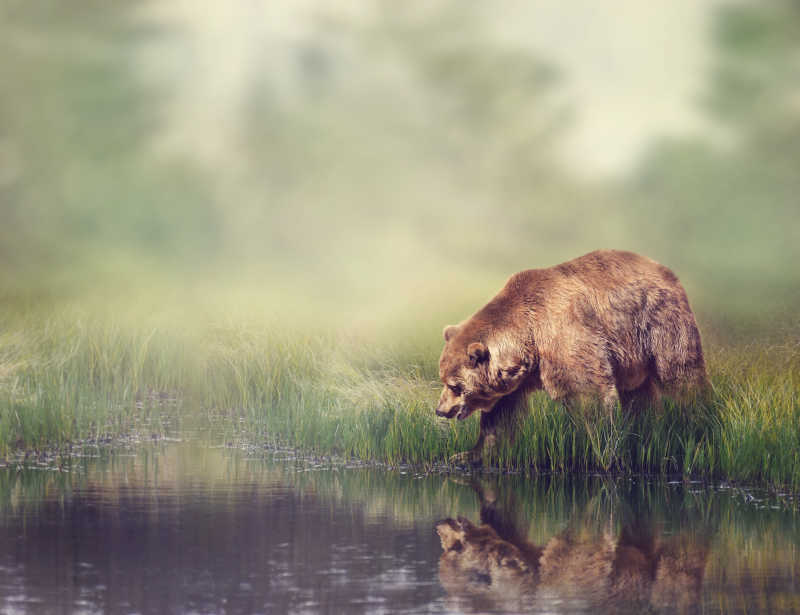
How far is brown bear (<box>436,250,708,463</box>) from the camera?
35.8 ft

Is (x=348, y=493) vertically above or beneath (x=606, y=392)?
beneath

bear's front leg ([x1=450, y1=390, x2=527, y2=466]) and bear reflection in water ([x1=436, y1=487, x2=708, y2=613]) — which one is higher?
bear's front leg ([x1=450, y1=390, x2=527, y2=466])

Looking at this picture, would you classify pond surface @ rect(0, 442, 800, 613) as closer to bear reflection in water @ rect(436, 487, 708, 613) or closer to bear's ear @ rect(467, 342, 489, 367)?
bear reflection in water @ rect(436, 487, 708, 613)

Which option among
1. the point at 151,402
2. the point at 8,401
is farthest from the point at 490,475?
the point at 151,402

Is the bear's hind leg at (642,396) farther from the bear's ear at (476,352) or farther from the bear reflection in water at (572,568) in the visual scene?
the bear reflection in water at (572,568)

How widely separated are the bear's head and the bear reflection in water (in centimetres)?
234

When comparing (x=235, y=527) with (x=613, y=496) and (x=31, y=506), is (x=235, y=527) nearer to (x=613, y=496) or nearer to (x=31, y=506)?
(x=31, y=506)

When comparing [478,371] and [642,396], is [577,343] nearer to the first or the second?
[478,371]

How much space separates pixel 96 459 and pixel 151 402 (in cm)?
497

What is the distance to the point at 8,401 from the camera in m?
12.4

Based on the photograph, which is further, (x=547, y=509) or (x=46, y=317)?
(x=46, y=317)

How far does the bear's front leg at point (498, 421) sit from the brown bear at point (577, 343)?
0.03 ft

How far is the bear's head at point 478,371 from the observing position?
10828 mm

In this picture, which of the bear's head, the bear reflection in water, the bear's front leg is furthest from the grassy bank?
the bear reflection in water
